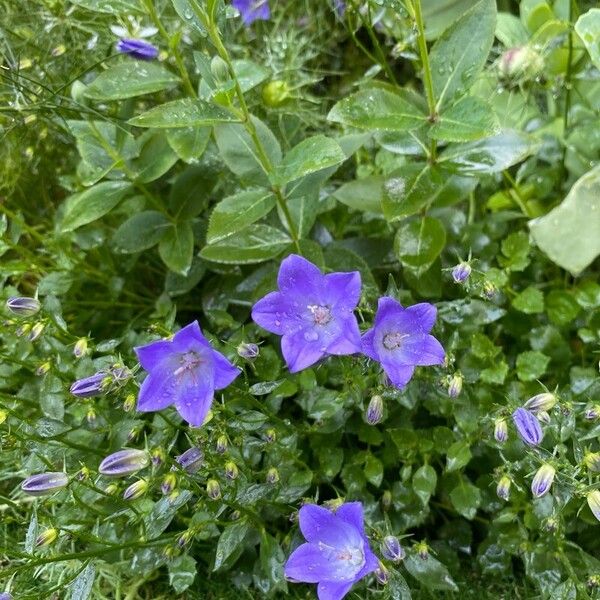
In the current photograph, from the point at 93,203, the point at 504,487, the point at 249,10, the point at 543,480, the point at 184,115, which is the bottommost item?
the point at 504,487

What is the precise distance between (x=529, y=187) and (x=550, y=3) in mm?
654

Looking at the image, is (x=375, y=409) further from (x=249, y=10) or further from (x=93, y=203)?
(x=249, y=10)

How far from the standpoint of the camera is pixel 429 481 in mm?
1678

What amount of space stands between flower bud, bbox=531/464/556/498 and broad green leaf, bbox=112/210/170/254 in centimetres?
118

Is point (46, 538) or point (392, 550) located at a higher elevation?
point (46, 538)

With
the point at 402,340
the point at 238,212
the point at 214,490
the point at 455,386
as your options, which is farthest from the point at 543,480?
the point at 238,212

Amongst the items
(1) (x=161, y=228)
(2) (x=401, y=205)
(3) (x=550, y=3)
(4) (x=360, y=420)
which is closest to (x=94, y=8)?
(1) (x=161, y=228)

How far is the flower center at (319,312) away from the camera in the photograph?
54.7 inches

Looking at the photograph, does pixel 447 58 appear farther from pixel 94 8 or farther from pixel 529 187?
pixel 94 8

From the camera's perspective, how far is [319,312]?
1.41 m

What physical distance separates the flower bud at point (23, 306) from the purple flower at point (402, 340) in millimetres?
718

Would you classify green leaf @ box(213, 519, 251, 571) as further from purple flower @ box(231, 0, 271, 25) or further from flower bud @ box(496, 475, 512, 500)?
purple flower @ box(231, 0, 271, 25)

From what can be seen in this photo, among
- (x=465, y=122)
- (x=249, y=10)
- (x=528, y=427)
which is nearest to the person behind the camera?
(x=528, y=427)

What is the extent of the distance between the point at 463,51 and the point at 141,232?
968 mm
